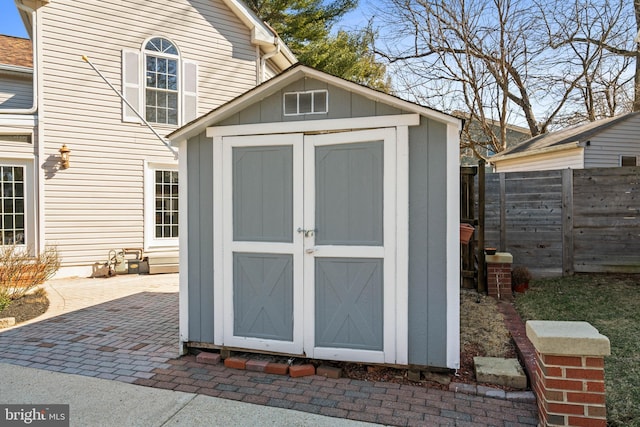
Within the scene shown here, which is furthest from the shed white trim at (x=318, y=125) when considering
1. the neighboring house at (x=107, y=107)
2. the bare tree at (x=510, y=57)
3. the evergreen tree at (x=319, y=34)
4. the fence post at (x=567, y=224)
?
the bare tree at (x=510, y=57)

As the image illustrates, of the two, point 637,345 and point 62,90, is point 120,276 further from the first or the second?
point 637,345

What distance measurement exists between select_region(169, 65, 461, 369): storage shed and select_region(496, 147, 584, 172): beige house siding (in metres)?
8.97

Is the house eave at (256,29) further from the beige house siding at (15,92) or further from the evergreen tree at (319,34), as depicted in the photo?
the beige house siding at (15,92)

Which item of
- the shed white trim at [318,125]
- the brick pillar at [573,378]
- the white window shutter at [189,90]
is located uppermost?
the white window shutter at [189,90]

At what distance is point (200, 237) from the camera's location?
3977 mm

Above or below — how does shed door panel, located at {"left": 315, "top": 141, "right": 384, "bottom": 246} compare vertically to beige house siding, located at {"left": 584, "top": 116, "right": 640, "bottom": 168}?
below

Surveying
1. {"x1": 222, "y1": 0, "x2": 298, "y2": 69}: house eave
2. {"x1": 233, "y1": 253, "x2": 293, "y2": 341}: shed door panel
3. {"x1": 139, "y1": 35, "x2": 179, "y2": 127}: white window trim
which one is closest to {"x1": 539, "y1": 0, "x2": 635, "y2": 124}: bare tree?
{"x1": 222, "y1": 0, "x2": 298, "y2": 69}: house eave

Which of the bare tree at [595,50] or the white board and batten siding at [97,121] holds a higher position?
the bare tree at [595,50]

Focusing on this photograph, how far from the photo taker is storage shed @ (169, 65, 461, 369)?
3396 mm

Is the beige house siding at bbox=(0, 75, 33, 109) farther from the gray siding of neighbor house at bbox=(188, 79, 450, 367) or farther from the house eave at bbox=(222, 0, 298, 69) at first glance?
the gray siding of neighbor house at bbox=(188, 79, 450, 367)

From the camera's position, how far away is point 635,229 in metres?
6.54

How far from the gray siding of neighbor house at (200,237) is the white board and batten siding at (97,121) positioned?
537cm

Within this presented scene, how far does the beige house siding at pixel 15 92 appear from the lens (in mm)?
9080

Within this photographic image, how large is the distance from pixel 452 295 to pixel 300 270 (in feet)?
4.08
